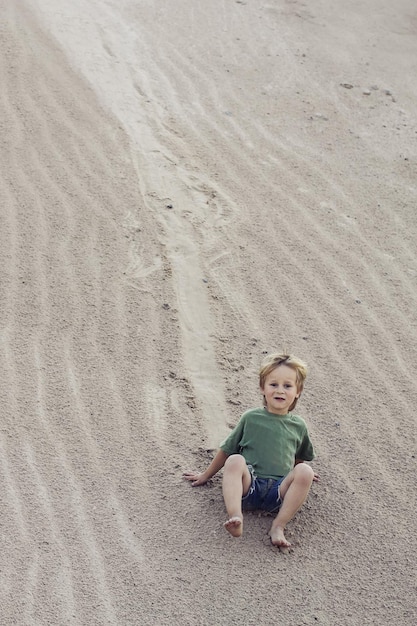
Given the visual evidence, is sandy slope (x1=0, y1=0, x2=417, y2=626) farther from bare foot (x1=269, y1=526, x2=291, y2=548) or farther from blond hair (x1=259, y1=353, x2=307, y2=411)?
blond hair (x1=259, y1=353, x2=307, y2=411)

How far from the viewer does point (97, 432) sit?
5680 mm

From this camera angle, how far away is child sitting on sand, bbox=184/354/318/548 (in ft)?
16.0

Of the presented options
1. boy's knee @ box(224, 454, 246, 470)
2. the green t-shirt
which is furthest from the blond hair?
boy's knee @ box(224, 454, 246, 470)

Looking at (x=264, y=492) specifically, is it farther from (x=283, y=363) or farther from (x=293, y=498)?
(x=283, y=363)

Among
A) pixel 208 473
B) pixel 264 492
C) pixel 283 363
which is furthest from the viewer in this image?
pixel 208 473

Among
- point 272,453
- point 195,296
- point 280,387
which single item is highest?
point 280,387

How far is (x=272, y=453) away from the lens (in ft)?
16.6

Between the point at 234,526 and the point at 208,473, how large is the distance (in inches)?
21.7

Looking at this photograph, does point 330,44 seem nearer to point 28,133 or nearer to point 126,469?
point 28,133

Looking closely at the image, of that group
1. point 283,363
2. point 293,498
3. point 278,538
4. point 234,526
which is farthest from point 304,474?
point 283,363

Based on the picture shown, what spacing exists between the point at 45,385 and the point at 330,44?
22.7ft

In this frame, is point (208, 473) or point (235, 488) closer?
point (235, 488)

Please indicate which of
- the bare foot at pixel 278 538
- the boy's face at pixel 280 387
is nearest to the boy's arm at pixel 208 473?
the boy's face at pixel 280 387

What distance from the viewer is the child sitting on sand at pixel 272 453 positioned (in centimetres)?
489
